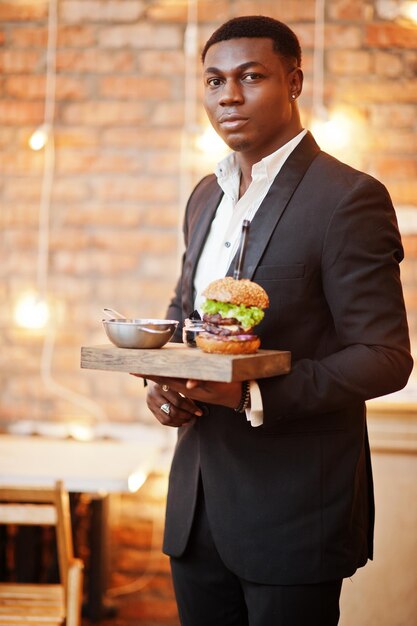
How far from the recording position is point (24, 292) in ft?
10.6

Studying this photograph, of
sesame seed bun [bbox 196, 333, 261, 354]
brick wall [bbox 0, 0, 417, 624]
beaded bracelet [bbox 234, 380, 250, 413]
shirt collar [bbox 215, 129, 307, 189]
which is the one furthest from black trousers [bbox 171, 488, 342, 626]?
brick wall [bbox 0, 0, 417, 624]

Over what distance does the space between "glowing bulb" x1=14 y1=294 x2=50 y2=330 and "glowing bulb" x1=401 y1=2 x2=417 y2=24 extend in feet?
5.92

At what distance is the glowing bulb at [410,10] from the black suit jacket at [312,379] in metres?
1.80

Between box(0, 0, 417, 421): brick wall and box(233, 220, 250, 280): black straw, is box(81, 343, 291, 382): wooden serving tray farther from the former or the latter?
box(0, 0, 417, 421): brick wall

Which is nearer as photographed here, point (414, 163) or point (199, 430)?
point (199, 430)

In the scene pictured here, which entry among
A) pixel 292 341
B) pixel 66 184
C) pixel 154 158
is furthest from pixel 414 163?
pixel 292 341

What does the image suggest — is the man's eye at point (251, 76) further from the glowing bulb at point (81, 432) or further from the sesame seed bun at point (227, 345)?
the glowing bulb at point (81, 432)

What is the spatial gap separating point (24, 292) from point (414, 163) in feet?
5.35

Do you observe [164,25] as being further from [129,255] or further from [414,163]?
[414,163]

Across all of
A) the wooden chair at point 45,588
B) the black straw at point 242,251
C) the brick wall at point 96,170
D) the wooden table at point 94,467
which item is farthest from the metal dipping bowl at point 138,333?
the brick wall at point 96,170

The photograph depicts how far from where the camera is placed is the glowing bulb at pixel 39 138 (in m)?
3.19

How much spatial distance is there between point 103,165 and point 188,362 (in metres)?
2.10

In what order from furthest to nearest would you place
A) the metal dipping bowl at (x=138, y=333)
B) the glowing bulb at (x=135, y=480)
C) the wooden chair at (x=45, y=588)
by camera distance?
1. the glowing bulb at (x=135, y=480)
2. the wooden chair at (x=45, y=588)
3. the metal dipping bowl at (x=138, y=333)

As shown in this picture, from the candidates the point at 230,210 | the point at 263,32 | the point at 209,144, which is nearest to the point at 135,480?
the point at 230,210
